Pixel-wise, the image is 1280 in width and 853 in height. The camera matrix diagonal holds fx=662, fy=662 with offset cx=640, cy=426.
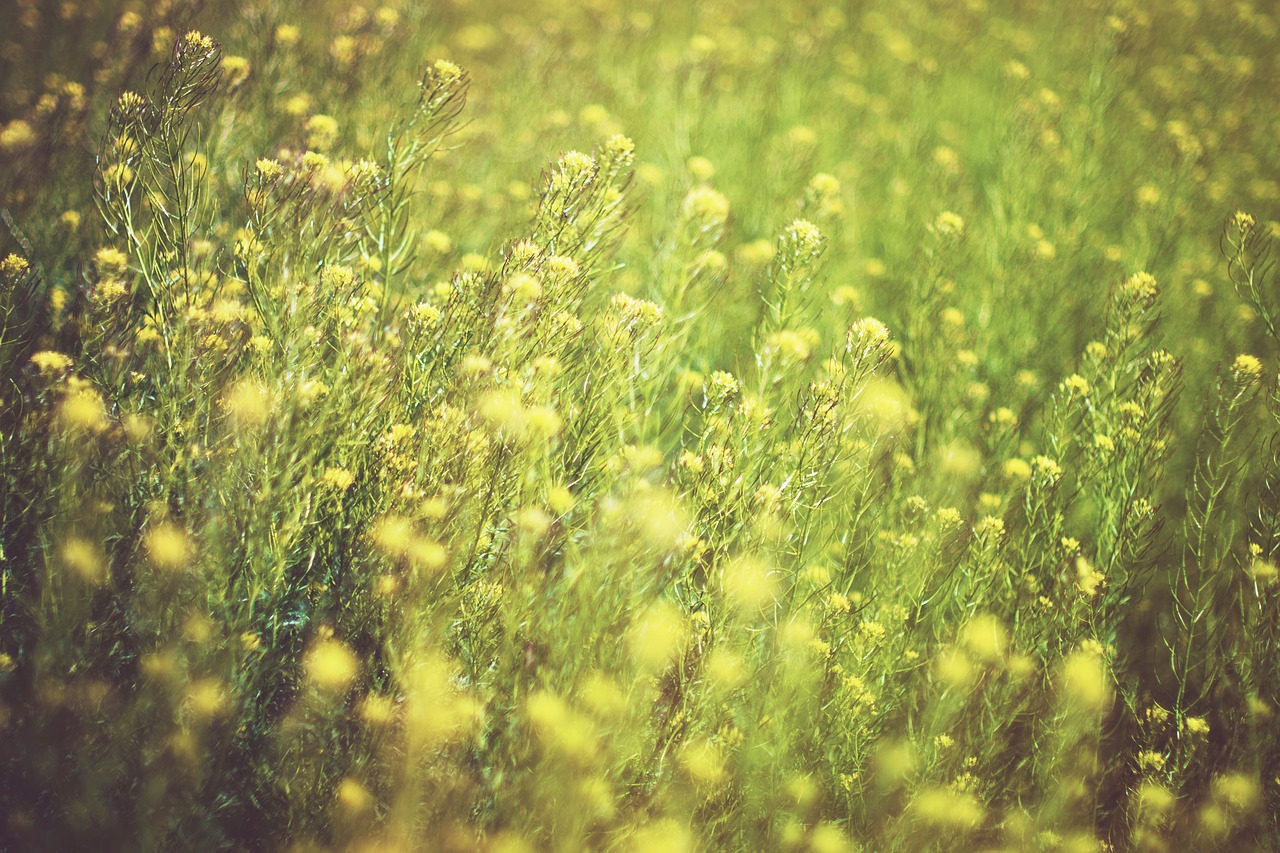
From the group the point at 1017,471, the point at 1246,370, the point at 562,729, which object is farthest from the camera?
the point at 1017,471

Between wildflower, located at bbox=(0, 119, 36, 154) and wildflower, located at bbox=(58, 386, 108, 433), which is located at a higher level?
wildflower, located at bbox=(0, 119, 36, 154)

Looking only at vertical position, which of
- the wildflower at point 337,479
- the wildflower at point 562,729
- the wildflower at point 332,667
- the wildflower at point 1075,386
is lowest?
the wildflower at point 1075,386

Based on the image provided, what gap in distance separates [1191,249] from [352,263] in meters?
3.83

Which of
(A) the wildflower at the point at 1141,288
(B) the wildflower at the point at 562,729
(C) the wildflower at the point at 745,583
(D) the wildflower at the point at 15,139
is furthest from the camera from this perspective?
(D) the wildflower at the point at 15,139

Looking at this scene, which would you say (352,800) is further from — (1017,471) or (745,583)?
(1017,471)

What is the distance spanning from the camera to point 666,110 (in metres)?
3.36

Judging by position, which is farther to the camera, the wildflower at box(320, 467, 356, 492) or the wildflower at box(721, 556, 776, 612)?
the wildflower at box(320, 467, 356, 492)

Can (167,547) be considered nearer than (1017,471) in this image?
Yes

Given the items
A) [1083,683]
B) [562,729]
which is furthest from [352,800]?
[1083,683]

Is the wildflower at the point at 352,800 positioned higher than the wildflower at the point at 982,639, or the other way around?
the wildflower at the point at 352,800

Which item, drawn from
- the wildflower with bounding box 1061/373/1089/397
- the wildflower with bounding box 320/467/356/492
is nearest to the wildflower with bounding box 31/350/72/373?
the wildflower with bounding box 320/467/356/492

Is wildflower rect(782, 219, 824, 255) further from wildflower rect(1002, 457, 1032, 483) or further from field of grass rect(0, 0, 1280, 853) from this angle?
wildflower rect(1002, 457, 1032, 483)

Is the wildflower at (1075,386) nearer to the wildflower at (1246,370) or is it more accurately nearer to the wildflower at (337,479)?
the wildflower at (1246,370)

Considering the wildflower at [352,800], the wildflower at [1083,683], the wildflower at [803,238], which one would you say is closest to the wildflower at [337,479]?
the wildflower at [352,800]
